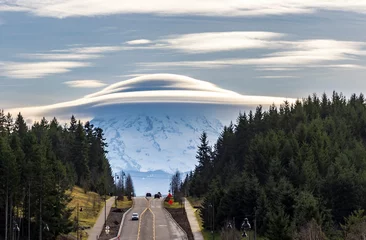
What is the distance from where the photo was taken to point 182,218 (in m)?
142

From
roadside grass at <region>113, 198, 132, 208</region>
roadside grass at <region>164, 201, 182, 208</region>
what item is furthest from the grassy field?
roadside grass at <region>113, 198, 132, 208</region>

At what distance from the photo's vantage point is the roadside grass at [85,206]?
435 feet

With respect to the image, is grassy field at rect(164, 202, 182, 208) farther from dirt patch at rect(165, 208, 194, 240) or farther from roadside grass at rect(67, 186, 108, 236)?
roadside grass at rect(67, 186, 108, 236)

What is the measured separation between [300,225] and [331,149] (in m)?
57.8

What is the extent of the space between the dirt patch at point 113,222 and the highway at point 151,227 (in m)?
1.18

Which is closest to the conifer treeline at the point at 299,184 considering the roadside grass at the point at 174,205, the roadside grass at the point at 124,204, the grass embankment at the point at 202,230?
the grass embankment at the point at 202,230

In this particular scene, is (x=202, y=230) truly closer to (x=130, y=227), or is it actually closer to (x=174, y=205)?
(x=130, y=227)

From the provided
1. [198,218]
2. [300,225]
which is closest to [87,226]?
[198,218]

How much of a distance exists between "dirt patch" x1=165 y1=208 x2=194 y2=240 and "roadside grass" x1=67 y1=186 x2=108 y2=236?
13.1 m

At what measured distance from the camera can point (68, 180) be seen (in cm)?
15138

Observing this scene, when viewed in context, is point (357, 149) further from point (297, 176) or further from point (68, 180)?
point (68, 180)

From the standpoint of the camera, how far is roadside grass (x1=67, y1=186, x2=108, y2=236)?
13250 cm

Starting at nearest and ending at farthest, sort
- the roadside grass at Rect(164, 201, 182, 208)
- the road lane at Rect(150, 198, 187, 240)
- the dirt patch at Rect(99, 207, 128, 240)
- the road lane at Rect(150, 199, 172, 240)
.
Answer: the road lane at Rect(150, 198, 187, 240)
the dirt patch at Rect(99, 207, 128, 240)
the road lane at Rect(150, 199, 172, 240)
the roadside grass at Rect(164, 201, 182, 208)

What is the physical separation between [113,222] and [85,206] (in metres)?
17.2
